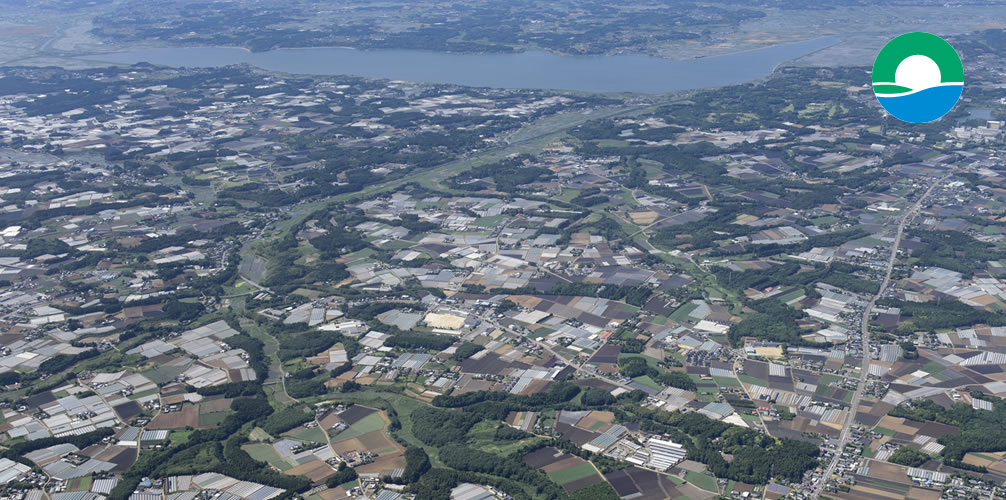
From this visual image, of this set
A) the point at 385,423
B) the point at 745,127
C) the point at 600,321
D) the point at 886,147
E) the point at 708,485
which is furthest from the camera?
the point at 745,127

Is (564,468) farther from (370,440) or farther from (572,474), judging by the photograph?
(370,440)

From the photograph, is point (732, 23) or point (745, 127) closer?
point (745, 127)

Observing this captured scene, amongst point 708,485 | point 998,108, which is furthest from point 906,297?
point 998,108

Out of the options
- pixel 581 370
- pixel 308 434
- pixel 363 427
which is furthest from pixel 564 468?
pixel 308 434

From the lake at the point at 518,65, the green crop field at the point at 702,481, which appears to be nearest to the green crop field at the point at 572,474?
the green crop field at the point at 702,481

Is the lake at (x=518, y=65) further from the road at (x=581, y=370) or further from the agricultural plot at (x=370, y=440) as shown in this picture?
the agricultural plot at (x=370, y=440)

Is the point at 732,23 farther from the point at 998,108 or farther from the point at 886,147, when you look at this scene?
the point at 886,147
